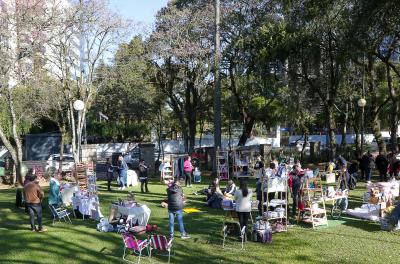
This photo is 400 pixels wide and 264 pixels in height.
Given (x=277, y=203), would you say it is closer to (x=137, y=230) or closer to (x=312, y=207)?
(x=312, y=207)

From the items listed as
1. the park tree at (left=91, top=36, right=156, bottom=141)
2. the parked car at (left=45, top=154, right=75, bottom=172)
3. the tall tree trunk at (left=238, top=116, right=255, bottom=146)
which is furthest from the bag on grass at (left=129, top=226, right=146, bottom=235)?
the tall tree trunk at (left=238, top=116, right=255, bottom=146)

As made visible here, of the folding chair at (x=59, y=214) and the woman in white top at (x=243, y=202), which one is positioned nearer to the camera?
the woman in white top at (x=243, y=202)

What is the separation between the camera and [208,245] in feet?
38.6

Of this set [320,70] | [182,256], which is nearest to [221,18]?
[320,70]

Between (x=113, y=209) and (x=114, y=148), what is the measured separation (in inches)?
1404

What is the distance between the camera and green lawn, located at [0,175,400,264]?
10.5 metres

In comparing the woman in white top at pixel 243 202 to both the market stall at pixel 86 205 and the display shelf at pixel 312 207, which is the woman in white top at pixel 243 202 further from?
the market stall at pixel 86 205

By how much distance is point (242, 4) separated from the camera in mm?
29219

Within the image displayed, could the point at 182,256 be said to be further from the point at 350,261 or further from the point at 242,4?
the point at 242,4

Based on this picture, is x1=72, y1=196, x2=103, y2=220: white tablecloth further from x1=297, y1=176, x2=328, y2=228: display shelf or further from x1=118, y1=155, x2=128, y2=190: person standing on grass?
x1=118, y1=155, x2=128, y2=190: person standing on grass

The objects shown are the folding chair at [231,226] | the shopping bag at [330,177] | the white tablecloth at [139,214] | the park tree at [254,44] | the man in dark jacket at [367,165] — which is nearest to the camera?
the folding chair at [231,226]

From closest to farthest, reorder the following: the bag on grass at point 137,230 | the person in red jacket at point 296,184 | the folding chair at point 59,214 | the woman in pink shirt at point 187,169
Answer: the bag on grass at point 137,230
the folding chair at point 59,214
the person in red jacket at point 296,184
the woman in pink shirt at point 187,169

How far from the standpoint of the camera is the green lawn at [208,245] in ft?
34.6

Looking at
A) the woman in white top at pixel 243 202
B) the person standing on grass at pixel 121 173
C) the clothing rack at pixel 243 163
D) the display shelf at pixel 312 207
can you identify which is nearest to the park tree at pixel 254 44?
the clothing rack at pixel 243 163
